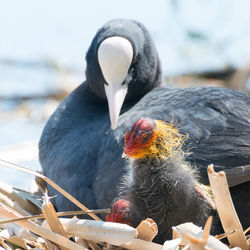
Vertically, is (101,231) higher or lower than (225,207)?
lower

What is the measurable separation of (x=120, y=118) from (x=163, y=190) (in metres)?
0.88

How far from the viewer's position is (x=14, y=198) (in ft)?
13.6

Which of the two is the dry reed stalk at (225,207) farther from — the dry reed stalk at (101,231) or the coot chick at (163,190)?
the dry reed stalk at (101,231)

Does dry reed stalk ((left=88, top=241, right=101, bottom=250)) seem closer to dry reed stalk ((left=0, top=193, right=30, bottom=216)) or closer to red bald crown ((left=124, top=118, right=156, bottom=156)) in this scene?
red bald crown ((left=124, top=118, right=156, bottom=156))

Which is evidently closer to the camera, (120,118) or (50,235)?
(50,235)

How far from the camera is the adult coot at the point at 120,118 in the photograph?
3.57 metres

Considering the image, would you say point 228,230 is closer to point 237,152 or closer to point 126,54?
point 237,152

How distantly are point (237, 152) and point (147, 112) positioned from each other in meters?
0.66

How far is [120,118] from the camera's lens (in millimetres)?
4078

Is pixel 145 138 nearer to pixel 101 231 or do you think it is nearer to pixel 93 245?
pixel 101 231

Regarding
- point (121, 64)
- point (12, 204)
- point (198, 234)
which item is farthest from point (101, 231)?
point (121, 64)

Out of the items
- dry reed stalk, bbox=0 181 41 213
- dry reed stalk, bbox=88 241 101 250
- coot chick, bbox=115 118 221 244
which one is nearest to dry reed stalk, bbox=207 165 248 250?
coot chick, bbox=115 118 221 244

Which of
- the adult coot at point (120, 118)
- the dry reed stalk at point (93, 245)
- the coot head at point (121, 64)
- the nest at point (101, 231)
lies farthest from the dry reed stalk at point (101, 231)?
the coot head at point (121, 64)

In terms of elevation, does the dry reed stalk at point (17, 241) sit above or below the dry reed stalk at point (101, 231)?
below
